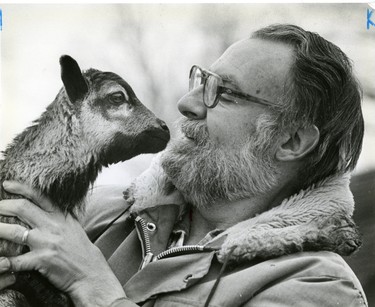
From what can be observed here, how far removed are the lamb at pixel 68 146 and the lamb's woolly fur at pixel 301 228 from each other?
0.41m

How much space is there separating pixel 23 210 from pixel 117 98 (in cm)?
41

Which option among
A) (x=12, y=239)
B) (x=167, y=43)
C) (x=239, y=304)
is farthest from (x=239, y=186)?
(x=12, y=239)

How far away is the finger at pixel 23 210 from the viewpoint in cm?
157

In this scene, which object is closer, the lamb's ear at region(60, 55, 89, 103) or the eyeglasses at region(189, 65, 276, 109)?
the lamb's ear at region(60, 55, 89, 103)

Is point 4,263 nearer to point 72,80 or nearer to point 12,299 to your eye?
point 12,299

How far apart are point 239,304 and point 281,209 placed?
321mm

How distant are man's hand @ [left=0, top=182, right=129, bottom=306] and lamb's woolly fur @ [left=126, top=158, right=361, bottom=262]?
1.09 ft

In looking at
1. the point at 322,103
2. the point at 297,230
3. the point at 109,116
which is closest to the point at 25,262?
the point at 109,116

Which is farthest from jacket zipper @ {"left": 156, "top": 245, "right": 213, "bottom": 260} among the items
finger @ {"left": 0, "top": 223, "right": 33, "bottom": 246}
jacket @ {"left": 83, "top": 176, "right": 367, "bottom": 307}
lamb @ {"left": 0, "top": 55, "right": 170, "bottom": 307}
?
finger @ {"left": 0, "top": 223, "right": 33, "bottom": 246}

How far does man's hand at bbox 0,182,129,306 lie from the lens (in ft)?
5.12

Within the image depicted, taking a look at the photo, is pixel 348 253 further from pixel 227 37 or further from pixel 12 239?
pixel 12 239

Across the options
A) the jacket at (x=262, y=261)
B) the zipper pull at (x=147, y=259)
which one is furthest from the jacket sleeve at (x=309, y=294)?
the zipper pull at (x=147, y=259)

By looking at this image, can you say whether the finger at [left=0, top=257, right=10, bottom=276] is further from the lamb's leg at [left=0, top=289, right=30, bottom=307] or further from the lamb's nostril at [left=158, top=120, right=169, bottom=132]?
the lamb's nostril at [left=158, top=120, right=169, bottom=132]

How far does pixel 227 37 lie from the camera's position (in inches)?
76.1
